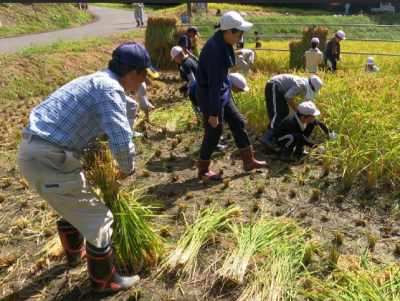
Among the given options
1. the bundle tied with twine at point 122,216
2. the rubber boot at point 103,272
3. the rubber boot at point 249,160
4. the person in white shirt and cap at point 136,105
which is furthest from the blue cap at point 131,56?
the rubber boot at point 249,160

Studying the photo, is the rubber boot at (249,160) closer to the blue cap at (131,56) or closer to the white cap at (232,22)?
the white cap at (232,22)

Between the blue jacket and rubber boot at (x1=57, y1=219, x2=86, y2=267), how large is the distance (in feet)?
5.52

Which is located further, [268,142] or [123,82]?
[268,142]

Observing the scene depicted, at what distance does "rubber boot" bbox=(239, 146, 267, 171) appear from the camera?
13.2ft

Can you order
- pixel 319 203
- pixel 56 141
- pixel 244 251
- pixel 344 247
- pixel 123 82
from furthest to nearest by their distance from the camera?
1. pixel 319 203
2. pixel 344 247
3. pixel 244 251
4. pixel 123 82
5. pixel 56 141

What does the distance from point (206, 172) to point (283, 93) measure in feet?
5.19

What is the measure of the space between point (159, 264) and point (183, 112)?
3.78 meters

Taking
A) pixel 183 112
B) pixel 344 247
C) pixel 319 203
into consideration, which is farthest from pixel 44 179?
pixel 183 112

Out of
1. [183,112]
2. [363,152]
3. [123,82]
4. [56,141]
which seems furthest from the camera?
[183,112]

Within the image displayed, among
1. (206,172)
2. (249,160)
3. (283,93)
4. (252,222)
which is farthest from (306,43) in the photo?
→ (252,222)

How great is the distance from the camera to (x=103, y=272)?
7.53ft

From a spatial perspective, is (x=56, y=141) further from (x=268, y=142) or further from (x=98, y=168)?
(x=268, y=142)

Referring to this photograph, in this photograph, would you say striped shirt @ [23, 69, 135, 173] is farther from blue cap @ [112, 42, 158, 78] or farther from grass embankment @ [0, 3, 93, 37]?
grass embankment @ [0, 3, 93, 37]

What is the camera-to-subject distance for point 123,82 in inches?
86.6
